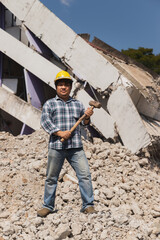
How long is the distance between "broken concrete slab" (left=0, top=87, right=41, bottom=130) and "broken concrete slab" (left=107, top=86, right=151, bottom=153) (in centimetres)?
187

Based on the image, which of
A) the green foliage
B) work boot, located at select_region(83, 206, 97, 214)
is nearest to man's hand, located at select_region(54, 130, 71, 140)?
work boot, located at select_region(83, 206, 97, 214)

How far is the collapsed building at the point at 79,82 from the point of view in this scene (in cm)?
535

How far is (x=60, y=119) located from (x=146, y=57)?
80.7 ft

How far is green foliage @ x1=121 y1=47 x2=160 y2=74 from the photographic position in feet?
84.0

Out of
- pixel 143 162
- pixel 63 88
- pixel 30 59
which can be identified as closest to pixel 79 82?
pixel 30 59

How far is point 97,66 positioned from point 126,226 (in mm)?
3507

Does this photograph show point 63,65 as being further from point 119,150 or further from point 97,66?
point 119,150

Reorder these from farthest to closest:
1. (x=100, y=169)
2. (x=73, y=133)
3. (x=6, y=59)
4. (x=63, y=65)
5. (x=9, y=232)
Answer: (x=6, y=59) < (x=63, y=65) < (x=100, y=169) < (x=73, y=133) < (x=9, y=232)

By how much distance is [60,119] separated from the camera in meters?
3.07

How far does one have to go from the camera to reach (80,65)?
574 centimetres

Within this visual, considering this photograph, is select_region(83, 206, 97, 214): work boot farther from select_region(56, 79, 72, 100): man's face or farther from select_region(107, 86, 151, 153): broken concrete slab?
select_region(107, 86, 151, 153): broken concrete slab

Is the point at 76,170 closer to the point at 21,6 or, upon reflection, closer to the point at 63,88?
the point at 63,88

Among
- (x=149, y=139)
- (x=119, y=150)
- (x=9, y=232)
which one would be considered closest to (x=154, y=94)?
(x=149, y=139)

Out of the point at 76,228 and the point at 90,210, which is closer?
the point at 76,228
